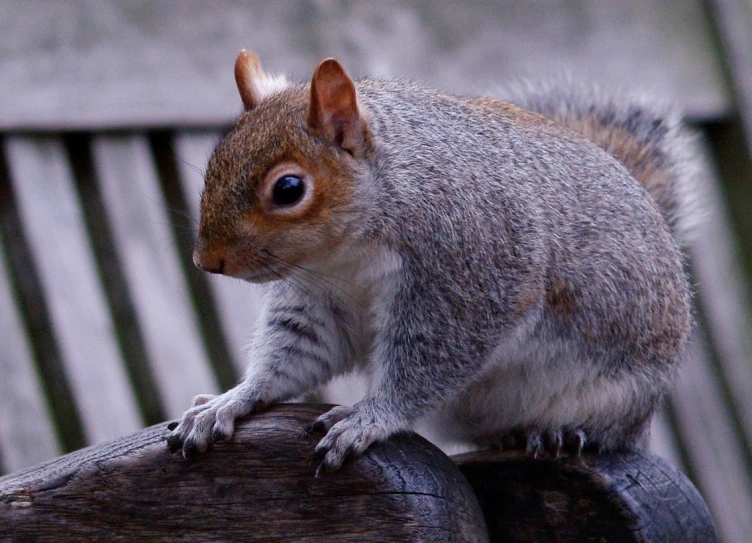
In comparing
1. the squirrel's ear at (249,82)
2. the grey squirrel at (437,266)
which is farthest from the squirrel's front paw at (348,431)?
the squirrel's ear at (249,82)

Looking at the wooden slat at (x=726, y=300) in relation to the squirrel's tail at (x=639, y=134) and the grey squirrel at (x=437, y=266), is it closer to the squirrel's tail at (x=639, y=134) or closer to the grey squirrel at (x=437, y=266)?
the squirrel's tail at (x=639, y=134)

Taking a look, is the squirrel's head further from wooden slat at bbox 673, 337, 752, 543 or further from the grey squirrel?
wooden slat at bbox 673, 337, 752, 543

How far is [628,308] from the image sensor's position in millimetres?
1972

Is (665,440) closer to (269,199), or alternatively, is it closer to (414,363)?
(414,363)

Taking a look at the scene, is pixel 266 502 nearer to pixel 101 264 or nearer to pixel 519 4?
pixel 101 264

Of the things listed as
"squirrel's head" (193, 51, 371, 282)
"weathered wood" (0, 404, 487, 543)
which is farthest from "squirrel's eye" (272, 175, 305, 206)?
"weathered wood" (0, 404, 487, 543)

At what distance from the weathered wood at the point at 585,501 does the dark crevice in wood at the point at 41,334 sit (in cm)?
99

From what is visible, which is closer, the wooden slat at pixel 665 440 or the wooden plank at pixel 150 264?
the wooden plank at pixel 150 264

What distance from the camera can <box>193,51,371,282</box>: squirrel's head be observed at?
1.62 meters

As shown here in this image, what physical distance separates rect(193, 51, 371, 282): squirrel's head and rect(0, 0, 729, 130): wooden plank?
29.8 inches

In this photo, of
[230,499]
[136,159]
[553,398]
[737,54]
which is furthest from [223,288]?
[737,54]

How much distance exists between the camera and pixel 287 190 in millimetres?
1644

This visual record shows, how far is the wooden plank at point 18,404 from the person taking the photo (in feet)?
7.39

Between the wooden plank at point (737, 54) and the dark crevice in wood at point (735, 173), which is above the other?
the wooden plank at point (737, 54)
